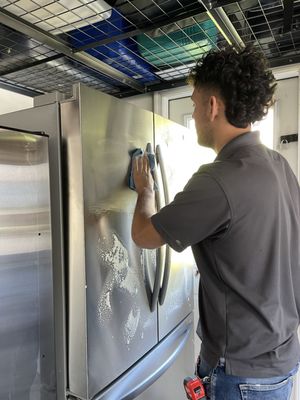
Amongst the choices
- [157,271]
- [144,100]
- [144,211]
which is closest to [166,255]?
[157,271]

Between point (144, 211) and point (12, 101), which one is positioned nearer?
point (144, 211)

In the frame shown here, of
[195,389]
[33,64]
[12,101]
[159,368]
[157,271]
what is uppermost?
[33,64]

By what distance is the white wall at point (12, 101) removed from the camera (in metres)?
1.87

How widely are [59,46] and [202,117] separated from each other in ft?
3.01

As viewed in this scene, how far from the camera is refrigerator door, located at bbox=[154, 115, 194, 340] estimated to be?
1337mm

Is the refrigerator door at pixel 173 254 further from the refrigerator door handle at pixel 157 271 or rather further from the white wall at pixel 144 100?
the white wall at pixel 144 100

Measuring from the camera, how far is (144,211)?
990mm

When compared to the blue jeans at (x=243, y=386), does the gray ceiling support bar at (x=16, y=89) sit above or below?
above

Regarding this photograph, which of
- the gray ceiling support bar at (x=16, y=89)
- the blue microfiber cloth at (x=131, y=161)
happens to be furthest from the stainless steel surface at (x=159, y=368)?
the gray ceiling support bar at (x=16, y=89)

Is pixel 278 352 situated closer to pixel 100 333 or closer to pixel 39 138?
pixel 100 333

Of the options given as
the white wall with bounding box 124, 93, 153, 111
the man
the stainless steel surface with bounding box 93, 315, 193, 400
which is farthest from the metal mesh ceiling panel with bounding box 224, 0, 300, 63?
the stainless steel surface with bounding box 93, 315, 193, 400

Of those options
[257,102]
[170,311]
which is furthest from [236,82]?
[170,311]

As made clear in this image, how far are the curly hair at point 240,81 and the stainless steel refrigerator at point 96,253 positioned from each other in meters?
0.31

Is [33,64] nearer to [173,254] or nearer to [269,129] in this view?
[173,254]
